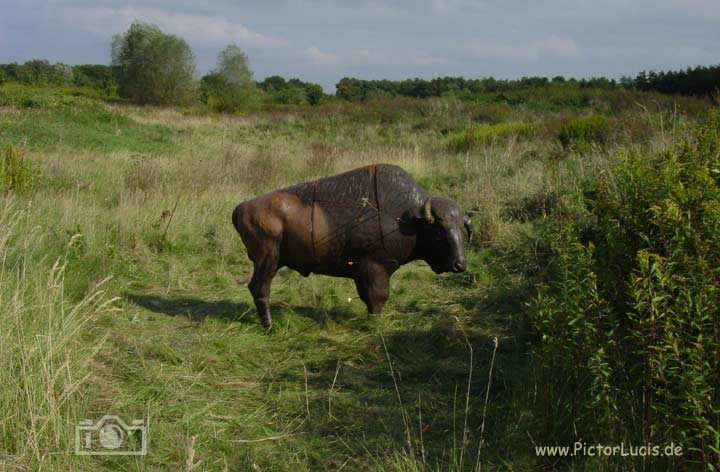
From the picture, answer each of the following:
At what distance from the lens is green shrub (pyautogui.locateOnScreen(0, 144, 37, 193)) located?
28.0 ft

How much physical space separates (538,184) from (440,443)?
6.25 meters

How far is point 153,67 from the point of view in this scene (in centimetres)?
4862

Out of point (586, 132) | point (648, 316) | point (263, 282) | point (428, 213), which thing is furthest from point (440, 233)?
point (586, 132)

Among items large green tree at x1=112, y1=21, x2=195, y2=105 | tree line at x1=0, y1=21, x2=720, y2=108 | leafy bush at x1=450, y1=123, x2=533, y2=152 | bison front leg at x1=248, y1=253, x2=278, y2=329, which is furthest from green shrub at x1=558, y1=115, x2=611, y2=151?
large green tree at x1=112, y1=21, x2=195, y2=105

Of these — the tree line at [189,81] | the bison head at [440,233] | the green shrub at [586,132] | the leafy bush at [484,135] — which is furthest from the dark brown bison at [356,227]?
the tree line at [189,81]

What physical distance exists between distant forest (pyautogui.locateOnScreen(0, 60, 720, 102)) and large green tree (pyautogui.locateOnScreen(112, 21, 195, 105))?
220 cm

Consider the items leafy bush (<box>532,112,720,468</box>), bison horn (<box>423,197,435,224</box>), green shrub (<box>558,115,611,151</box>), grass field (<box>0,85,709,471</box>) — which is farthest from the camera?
green shrub (<box>558,115,611,151</box>)

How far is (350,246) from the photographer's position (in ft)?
15.9

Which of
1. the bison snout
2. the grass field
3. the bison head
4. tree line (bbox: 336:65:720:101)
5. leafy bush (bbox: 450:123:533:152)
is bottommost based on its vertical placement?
the grass field

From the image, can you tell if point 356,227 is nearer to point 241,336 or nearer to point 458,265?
point 458,265

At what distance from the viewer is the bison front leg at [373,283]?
4.89m

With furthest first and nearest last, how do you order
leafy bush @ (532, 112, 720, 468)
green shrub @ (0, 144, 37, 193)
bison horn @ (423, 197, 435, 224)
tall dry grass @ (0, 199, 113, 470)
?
green shrub @ (0, 144, 37, 193)
bison horn @ (423, 197, 435, 224)
tall dry grass @ (0, 199, 113, 470)
leafy bush @ (532, 112, 720, 468)

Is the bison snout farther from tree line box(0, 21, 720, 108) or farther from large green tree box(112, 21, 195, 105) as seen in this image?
large green tree box(112, 21, 195, 105)

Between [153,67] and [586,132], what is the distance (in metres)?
43.5
